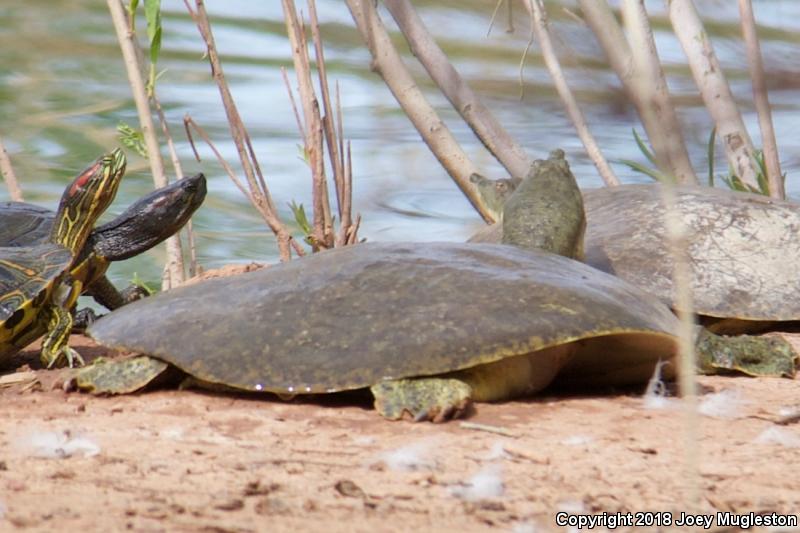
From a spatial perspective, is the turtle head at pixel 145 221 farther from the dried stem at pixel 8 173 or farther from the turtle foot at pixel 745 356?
the turtle foot at pixel 745 356

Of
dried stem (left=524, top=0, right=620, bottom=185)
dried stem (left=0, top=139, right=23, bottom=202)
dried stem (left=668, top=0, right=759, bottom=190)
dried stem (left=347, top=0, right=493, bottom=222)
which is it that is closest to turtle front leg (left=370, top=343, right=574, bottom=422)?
dried stem (left=524, top=0, right=620, bottom=185)

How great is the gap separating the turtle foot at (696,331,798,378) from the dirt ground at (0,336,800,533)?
27 centimetres

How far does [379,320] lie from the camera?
2.69 metres

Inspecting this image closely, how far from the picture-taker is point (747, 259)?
3742mm

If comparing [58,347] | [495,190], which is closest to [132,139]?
[58,347]

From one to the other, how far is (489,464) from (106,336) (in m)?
1.08

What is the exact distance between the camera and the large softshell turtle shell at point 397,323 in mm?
2617

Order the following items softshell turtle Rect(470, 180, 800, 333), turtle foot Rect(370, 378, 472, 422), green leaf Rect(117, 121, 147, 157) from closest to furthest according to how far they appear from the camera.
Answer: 1. turtle foot Rect(370, 378, 472, 422)
2. softshell turtle Rect(470, 180, 800, 333)
3. green leaf Rect(117, 121, 147, 157)

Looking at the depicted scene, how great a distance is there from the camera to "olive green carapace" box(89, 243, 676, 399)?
8.57ft

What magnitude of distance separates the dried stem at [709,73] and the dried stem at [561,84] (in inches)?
17.7

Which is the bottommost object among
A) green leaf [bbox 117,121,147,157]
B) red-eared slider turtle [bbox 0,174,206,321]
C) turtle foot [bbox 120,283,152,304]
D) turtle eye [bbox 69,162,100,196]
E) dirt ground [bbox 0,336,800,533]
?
dirt ground [bbox 0,336,800,533]

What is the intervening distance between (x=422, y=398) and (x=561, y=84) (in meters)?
1.96

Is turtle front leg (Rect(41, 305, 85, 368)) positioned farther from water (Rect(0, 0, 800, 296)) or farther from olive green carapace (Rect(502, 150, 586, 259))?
water (Rect(0, 0, 800, 296))

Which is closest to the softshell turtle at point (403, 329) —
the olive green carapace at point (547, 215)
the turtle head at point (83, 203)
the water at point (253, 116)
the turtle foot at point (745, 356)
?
the turtle foot at point (745, 356)
